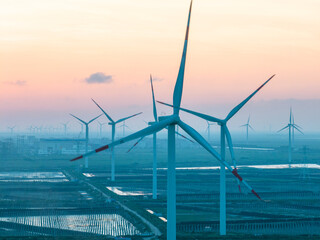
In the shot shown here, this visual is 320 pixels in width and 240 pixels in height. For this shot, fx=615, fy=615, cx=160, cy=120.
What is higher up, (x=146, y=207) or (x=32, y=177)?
(x=32, y=177)

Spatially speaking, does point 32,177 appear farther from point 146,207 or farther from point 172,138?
point 172,138

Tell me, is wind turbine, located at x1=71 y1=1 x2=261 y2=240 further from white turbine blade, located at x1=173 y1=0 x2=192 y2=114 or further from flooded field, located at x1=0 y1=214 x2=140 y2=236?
flooded field, located at x1=0 y1=214 x2=140 y2=236

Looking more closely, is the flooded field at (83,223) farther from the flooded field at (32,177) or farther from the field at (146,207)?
the flooded field at (32,177)

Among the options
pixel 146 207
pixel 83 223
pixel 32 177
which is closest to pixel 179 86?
pixel 83 223

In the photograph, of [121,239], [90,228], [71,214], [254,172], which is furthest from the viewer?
[254,172]

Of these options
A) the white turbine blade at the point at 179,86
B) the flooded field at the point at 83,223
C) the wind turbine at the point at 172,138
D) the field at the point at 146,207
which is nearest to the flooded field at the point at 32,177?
the field at the point at 146,207

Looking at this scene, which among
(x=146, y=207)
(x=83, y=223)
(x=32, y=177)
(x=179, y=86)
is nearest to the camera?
(x=179, y=86)

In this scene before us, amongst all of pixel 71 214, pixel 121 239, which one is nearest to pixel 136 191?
pixel 71 214

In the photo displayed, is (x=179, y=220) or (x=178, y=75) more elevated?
(x=178, y=75)

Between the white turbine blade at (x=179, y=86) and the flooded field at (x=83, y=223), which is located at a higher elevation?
the white turbine blade at (x=179, y=86)

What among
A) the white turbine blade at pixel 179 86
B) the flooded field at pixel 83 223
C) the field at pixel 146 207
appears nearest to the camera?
the white turbine blade at pixel 179 86

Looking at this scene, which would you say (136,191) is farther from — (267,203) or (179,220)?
(179,220)
